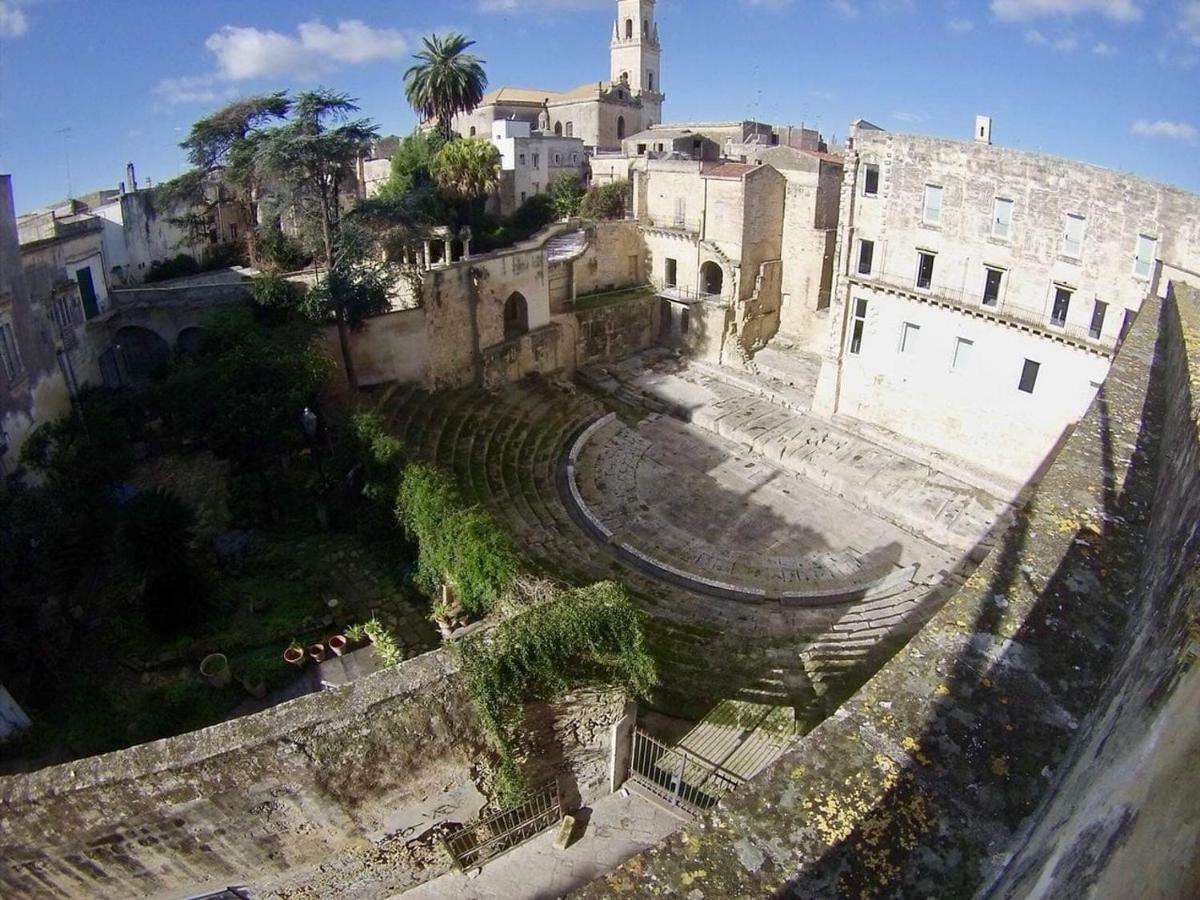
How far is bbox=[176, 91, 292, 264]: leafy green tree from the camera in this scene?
2784cm

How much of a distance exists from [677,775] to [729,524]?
11.2 m

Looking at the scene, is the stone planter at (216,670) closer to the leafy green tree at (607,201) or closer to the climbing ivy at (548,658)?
the climbing ivy at (548,658)

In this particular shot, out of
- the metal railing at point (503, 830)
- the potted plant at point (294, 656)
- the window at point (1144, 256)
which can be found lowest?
the metal railing at point (503, 830)

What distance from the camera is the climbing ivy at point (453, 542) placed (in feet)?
42.3

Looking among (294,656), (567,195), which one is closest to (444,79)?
(567,195)

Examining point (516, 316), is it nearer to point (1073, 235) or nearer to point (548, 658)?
point (1073, 235)

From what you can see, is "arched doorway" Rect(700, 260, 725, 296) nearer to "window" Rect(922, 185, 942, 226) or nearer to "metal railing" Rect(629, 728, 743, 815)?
"window" Rect(922, 185, 942, 226)

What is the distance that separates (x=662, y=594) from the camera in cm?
1820

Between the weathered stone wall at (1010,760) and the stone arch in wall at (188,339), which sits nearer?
the weathered stone wall at (1010,760)

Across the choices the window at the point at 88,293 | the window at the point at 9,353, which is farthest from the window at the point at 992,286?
the window at the point at 88,293

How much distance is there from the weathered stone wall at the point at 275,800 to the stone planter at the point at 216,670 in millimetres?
4289

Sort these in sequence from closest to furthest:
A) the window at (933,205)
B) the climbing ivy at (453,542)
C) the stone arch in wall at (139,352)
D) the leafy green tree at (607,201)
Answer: the climbing ivy at (453,542), the stone arch in wall at (139,352), the window at (933,205), the leafy green tree at (607,201)

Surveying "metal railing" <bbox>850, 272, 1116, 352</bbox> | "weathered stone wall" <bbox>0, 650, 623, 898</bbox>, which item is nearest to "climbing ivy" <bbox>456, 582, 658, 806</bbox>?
"weathered stone wall" <bbox>0, 650, 623, 898</bbox>

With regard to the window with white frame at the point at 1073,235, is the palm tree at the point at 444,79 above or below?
above
